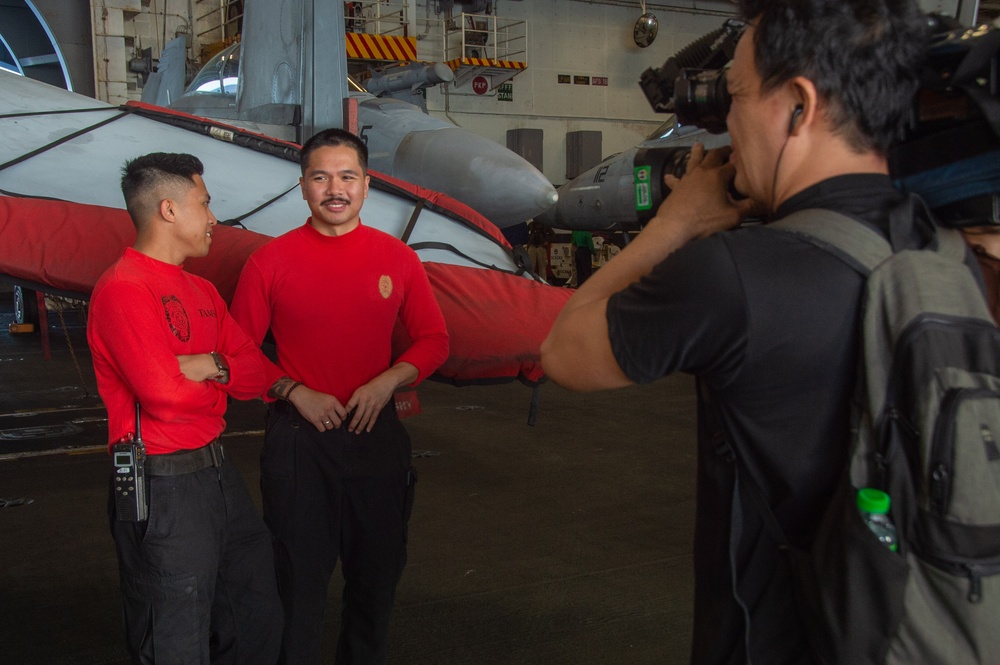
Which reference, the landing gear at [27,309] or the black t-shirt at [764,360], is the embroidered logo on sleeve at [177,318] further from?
the landing gear at [27,309]

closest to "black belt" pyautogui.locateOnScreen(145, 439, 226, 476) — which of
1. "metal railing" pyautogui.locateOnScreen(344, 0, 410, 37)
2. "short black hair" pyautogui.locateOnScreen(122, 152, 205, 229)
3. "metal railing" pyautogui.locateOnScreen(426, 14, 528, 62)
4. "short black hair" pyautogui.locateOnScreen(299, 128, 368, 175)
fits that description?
"short black hair" pyautogui.locateOnScreen(122, 152, 205, 229)

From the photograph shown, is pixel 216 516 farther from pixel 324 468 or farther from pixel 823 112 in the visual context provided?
pixel 823 112

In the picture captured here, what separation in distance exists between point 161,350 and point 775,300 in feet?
4.75

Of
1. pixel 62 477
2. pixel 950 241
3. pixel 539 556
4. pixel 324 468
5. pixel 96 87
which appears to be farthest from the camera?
pixel 96 87

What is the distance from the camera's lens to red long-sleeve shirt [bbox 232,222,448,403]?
2270 mm

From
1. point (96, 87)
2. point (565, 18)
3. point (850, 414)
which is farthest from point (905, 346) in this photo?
point (565, 18)

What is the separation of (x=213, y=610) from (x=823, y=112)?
1.88 m

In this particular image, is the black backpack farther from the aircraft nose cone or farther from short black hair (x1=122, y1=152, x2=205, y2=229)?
the aircraft nose cone

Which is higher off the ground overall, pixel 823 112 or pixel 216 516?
pixel 823 112

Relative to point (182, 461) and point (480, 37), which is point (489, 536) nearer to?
point (182, 461)

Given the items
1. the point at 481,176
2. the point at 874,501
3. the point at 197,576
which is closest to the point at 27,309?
the point at 481,176

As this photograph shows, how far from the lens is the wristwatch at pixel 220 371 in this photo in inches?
79.2

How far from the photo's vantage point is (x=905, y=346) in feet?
2.97

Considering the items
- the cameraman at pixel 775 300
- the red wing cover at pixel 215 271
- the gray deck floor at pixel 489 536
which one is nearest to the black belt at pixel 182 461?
the red wing cover at pixel 215 271
